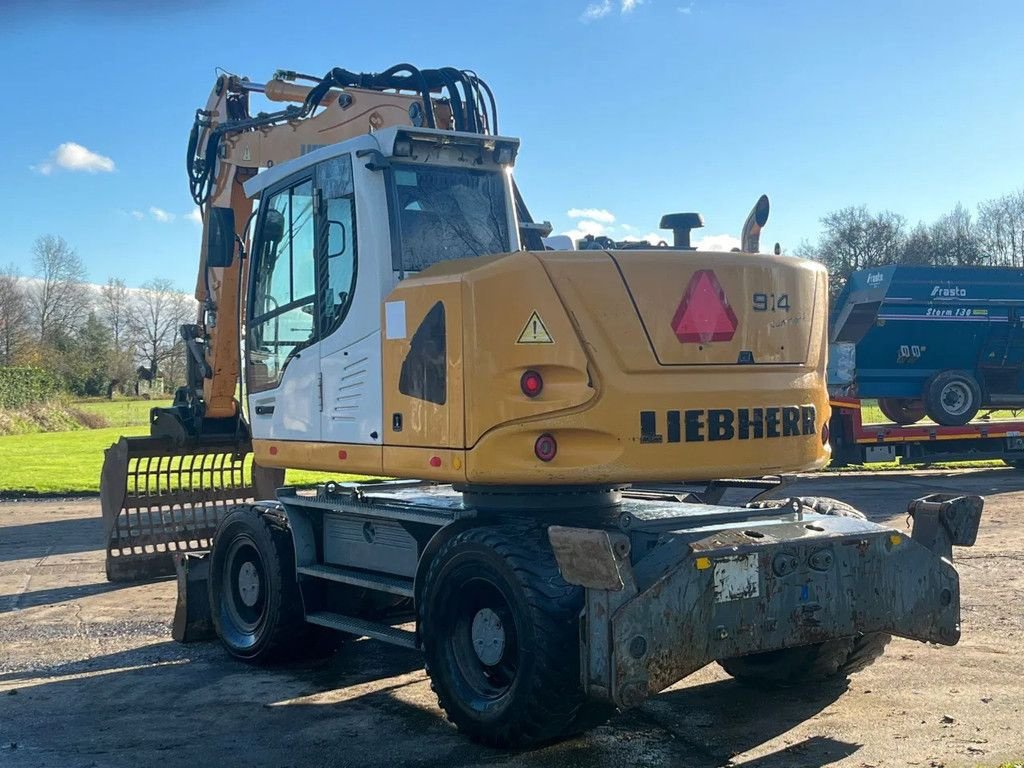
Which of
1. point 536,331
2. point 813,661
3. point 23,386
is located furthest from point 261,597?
point 23,386

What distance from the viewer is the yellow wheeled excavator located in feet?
16.9

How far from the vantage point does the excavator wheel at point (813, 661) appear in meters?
6.30

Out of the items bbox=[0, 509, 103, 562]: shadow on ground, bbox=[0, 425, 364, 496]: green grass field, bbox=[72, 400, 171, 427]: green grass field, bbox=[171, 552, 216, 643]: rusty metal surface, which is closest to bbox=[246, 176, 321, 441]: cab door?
bbox=[171, 552, 216, 643]: rusty metal surface

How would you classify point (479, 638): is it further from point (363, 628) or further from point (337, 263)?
point (337, 263)

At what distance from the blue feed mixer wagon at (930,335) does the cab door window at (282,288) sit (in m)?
12.7

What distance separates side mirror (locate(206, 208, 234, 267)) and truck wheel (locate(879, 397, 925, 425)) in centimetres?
1479

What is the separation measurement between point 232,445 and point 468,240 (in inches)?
214

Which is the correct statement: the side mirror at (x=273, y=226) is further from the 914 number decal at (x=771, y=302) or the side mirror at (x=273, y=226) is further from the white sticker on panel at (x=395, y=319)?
the 914 number decal at (x=771, y=302)

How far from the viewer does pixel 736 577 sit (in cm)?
516

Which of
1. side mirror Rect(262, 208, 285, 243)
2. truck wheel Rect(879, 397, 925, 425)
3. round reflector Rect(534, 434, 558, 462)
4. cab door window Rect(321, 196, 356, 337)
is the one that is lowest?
round reflector Rect(534, 434, 558, 462)

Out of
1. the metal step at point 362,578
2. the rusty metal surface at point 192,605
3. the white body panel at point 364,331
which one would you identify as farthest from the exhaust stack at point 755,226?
the rusty metal surface at point 192,605

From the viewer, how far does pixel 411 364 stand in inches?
227

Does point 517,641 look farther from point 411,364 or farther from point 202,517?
point 202,517

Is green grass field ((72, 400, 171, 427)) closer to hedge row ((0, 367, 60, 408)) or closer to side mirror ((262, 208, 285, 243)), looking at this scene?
hedge row ((0, 367, 60, 408))
